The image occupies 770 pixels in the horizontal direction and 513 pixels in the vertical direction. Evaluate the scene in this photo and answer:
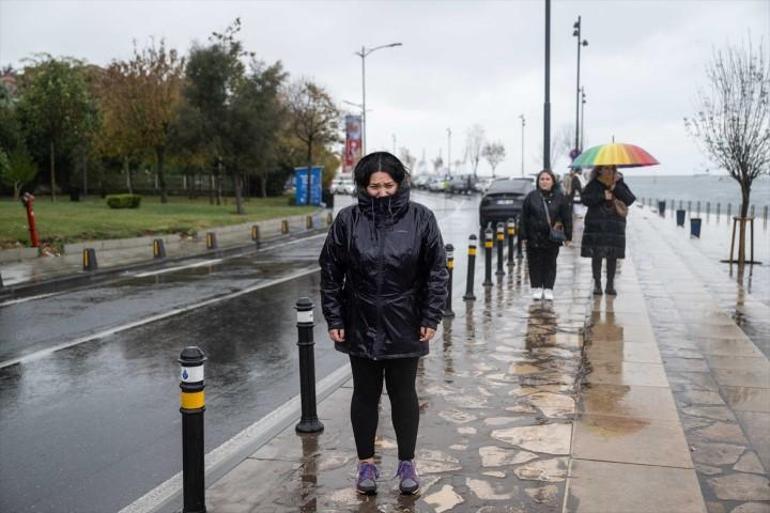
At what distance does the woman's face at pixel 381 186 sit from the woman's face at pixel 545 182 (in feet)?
20.8

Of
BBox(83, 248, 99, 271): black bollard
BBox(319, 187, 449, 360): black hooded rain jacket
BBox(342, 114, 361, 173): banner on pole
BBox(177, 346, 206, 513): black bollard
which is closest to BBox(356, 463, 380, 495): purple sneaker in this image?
BBox(319, 187, 449, 360): black hooded rain jacket

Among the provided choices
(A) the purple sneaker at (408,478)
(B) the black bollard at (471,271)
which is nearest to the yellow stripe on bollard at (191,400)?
(A) the purple sneaker at (408,478)

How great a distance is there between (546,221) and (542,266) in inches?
Result: 32.2

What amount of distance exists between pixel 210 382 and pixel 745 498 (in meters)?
4.57

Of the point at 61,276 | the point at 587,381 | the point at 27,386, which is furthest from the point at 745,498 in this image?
the point at 61,276

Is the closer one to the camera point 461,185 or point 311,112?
point 311,112

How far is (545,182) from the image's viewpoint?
10.1m

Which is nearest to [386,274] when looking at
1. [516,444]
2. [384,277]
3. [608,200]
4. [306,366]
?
[384,277]

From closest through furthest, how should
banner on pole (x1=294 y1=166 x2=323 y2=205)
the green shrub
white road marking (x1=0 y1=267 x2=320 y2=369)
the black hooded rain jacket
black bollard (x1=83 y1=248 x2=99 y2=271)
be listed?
the black hooded rain jacket
white road marking (x1=0 y1=267 x2=320 y2=369)
black bollard (x1=83 y1=248 x2=99 y2=271)
the green shrub
banner on pole (x1=294 y1=166 x2=323 y2=205)

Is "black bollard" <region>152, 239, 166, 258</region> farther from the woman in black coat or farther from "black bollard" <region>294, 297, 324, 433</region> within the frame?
"black bollard" <region>294, 297, 324, 433</region>

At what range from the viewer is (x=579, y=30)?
122ft

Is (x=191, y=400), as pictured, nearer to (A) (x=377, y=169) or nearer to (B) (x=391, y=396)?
(B) (x=391, y=396)

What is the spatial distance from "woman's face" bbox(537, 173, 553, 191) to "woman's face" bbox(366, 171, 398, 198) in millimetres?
6336

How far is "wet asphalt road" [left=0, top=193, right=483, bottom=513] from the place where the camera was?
4.83 m
